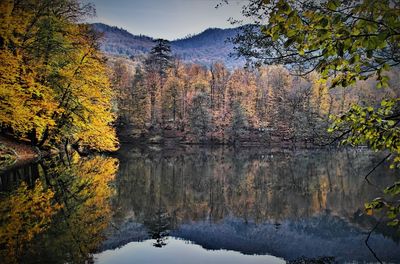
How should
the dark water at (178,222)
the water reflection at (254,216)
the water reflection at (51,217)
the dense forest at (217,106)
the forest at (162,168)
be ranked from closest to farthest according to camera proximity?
the forest at (162,168)
the water reflection at (51,217)
the dark water at (178,222)
the water reflection at (254,216)
the dense forest at (217,106)

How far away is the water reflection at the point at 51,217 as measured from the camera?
809 cm

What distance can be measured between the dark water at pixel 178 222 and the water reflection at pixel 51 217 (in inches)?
1.1

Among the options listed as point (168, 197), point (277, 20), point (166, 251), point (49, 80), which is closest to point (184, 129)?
point (49, 80)

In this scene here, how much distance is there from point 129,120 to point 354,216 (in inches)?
2358

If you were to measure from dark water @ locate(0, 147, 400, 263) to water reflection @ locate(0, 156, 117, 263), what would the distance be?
0.03 meters

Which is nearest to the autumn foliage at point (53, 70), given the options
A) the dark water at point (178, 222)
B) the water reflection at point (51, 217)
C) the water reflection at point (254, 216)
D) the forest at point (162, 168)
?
the forest at point (162, 168)

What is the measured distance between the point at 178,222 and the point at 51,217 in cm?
522

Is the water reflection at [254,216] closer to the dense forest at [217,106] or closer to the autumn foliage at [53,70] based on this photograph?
the autumn foliage at [53,70]

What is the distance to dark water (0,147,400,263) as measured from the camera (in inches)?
372

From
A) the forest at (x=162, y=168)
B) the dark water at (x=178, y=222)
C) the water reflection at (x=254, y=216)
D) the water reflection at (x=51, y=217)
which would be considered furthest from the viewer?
the water reflection at (x=254, y=216)

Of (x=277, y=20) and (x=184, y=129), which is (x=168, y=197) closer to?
(x=277, y=20)

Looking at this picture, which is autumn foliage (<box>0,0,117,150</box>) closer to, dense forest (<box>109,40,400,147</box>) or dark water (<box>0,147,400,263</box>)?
dark water (<box>0,147,400,263</box>)

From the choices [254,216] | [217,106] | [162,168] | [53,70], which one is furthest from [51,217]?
[217,106]

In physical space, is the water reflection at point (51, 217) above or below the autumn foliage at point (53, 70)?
below
